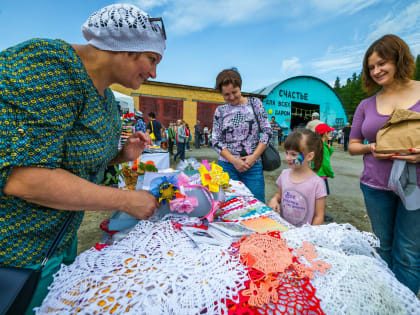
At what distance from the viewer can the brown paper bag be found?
4.35ft

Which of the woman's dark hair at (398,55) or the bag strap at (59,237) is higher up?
the woman's dark hair at (398,55)

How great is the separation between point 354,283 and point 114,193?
2.89ft

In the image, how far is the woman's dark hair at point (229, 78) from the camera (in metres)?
2.10

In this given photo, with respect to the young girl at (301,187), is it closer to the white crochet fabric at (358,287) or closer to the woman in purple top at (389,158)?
the woman in purple top at (389,158)

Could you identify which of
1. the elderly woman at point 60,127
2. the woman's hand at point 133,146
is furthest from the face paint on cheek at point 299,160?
the elderly woman at point 60,127

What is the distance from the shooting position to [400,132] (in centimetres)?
137

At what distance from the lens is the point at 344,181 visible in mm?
6301

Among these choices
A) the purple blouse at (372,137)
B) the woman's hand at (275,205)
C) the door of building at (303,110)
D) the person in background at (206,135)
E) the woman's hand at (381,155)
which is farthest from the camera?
the door of building at (303,110)

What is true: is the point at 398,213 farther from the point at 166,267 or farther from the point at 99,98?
the point at 99,98

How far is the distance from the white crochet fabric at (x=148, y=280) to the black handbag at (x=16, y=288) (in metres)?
0.05

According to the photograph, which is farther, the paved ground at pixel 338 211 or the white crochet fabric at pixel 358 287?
the paved ground at pixel 338 211

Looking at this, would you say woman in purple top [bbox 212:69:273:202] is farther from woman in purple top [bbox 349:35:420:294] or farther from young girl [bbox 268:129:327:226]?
woman in purple top [bbox 349:35:420:294]

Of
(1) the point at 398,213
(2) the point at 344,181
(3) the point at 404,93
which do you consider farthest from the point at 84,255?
(2) the point at 344,181

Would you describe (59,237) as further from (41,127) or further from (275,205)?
Result: (275,205)
